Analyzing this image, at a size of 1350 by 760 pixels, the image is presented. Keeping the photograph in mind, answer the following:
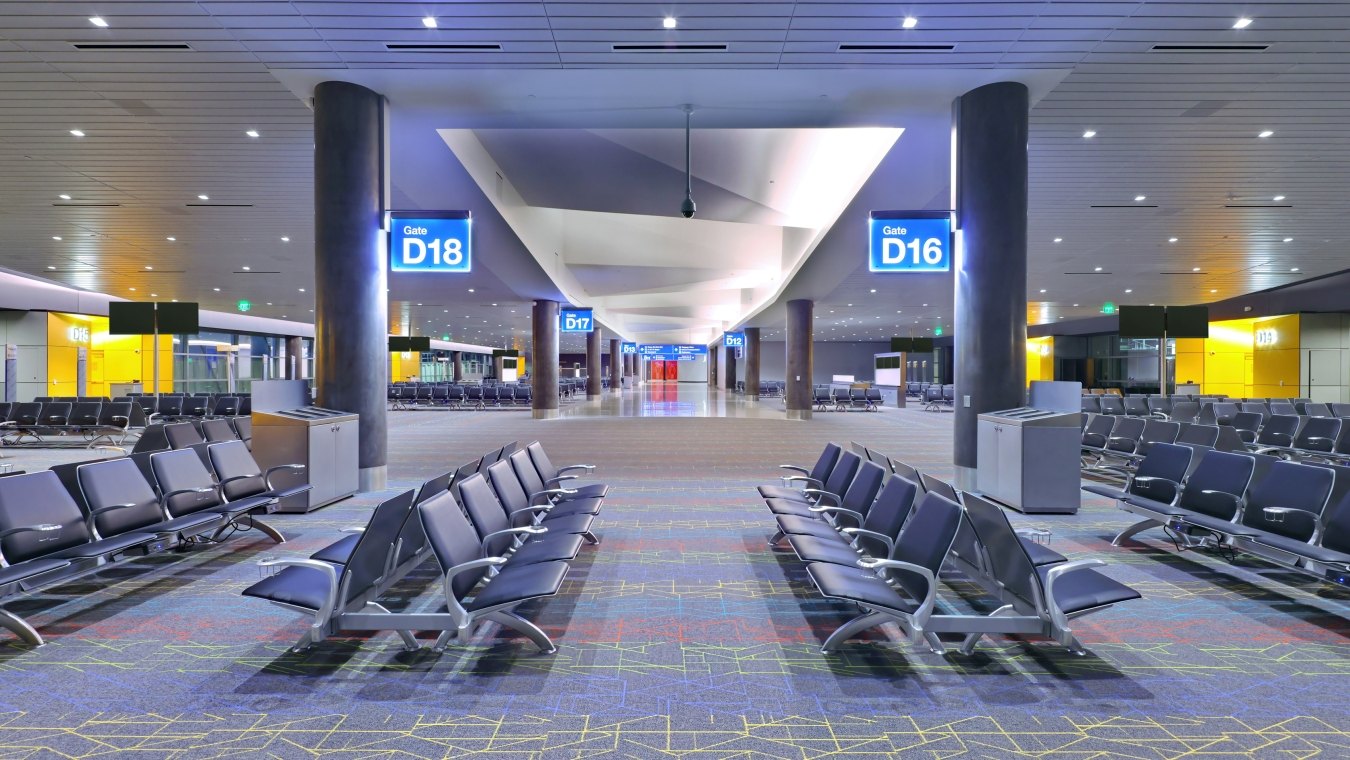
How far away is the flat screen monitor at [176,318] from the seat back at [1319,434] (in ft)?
59.7

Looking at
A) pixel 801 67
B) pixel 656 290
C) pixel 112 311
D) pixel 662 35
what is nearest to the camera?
pixel 662 35

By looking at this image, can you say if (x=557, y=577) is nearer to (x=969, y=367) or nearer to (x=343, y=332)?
(x=343, y=332)

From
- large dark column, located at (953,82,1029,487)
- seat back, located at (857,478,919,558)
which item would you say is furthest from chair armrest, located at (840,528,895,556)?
large dark column, located at (953,82,1029,487)

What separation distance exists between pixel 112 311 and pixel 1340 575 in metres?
17.8

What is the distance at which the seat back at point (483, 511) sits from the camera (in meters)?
4.14

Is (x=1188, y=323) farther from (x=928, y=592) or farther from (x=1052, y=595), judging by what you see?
(x=928, y=592)

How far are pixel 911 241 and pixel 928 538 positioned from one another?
17.6 feet

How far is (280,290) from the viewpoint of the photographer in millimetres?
22109

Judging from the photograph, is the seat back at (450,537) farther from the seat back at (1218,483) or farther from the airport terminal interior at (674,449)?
the seat back at (1218,483)

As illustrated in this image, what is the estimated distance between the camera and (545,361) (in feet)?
76.4

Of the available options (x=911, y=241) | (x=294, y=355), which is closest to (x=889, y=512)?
(x=911, y=241)

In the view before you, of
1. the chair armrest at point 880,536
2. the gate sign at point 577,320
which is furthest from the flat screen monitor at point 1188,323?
the gate sign at point 577,320

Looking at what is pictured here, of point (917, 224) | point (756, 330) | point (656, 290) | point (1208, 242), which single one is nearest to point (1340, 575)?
point (917, 224)

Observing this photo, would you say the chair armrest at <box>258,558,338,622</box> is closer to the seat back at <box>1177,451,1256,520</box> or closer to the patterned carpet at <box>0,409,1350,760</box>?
the patterned carpet at <box>0,409,1350,760</box>
